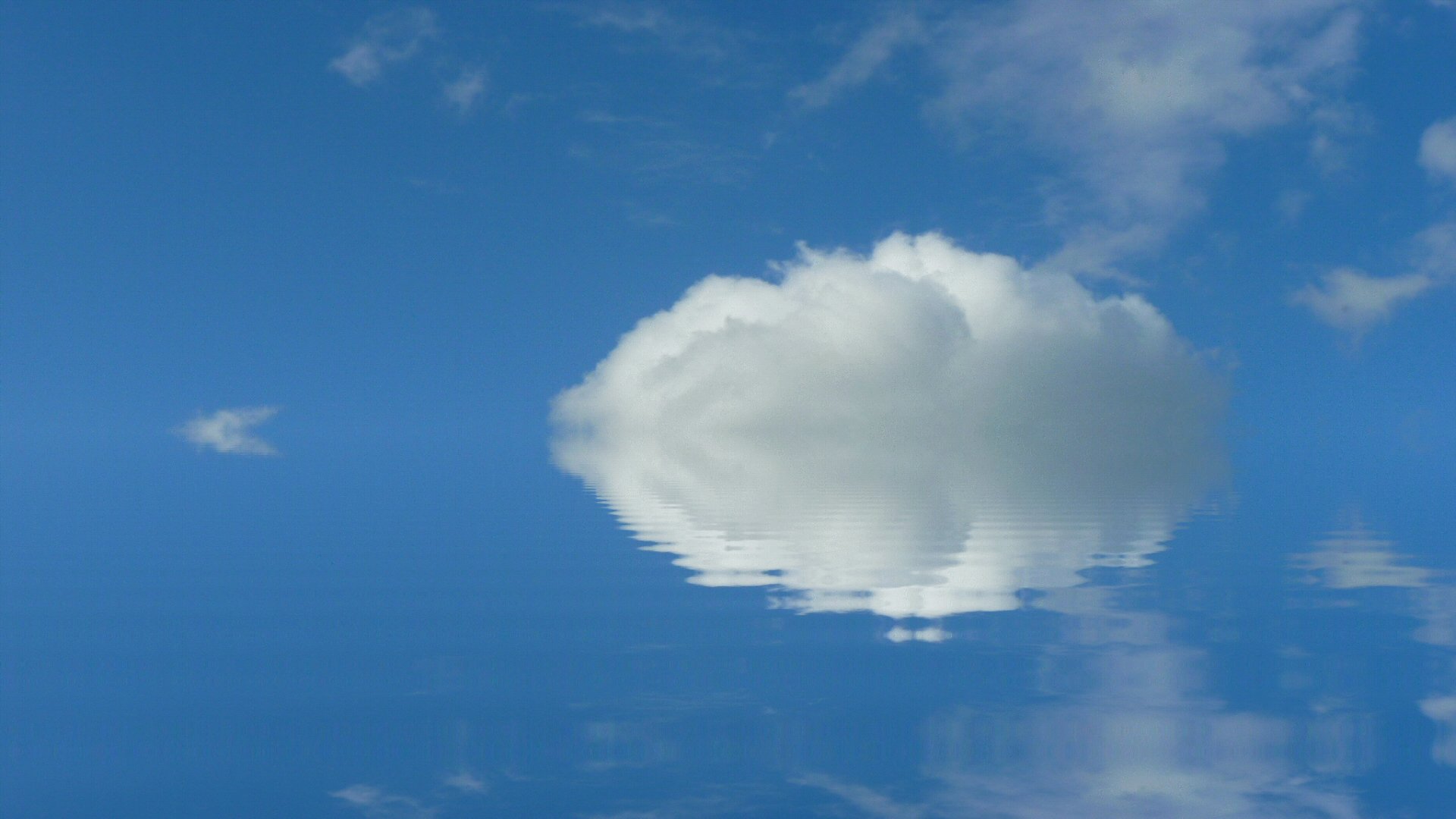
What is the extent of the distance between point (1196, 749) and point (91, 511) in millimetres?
49249

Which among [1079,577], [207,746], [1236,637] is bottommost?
[207,746]

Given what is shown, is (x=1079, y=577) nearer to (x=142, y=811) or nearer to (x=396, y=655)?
(x=396, y=655)

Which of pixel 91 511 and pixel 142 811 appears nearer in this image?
pixel 142 811

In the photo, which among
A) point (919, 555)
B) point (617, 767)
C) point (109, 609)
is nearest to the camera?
point (617, 767)

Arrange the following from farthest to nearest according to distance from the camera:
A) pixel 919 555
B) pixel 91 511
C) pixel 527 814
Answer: pixel 91 511 → pixel 919 555 → pixel 527 814

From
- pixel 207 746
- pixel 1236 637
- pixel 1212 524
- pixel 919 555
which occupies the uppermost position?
pixel 1212 524

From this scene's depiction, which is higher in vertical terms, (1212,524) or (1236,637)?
(1212,524)

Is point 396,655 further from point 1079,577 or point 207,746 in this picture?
point 1079,577

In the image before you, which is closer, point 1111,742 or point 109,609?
point 1111,742

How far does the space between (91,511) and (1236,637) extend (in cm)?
4806

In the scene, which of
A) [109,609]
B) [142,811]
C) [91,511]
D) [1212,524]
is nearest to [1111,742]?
[142,811]

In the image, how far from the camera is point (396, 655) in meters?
17.7

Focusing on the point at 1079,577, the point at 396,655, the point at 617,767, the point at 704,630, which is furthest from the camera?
the point at 1079,577

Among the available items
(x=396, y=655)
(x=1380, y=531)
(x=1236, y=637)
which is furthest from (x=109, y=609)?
(x=1380, y=531)
